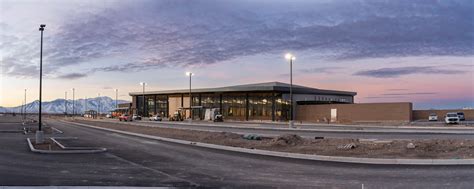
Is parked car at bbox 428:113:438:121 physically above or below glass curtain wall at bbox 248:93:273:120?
below

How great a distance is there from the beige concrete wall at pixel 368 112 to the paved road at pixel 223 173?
60084 millimetres

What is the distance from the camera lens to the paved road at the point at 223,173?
12.6 meters

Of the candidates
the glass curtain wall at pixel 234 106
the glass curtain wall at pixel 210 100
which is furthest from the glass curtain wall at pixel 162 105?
the glass curtain wall at pixel 234 106

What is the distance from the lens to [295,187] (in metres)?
12.0

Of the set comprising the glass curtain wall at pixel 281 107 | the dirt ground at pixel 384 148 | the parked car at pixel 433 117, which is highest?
the glass curtain wall at pixel 281 107

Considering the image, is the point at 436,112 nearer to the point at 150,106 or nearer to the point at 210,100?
the point at 210,100

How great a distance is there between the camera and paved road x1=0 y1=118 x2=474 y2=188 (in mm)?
12609

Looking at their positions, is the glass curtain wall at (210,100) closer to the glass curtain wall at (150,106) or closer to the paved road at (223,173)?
the glass curtain wall at (150,106)

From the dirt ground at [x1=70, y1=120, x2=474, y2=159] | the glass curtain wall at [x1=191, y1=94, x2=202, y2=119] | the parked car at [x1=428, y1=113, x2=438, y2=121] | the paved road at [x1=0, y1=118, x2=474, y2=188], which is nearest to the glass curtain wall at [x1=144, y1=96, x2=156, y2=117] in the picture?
the glass curtain wall at [x1=191, y1=94, x2=202, y2=119]

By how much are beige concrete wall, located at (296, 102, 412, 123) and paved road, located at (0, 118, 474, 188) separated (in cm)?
6008

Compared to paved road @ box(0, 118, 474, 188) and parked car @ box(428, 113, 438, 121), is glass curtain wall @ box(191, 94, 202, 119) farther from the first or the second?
paved road @ box(0, 118, 474, 188)

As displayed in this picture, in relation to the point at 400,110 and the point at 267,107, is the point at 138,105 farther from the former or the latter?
the point at 400,110

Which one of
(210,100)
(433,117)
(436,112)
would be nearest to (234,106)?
(210,100)

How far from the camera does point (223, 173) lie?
1473 centimetres
